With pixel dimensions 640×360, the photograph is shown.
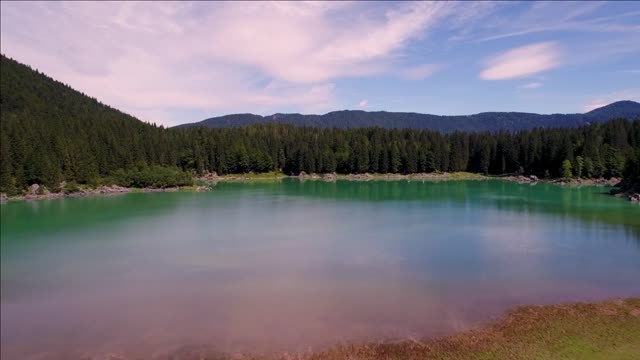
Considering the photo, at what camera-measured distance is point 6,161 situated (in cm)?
6369

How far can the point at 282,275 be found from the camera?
2477cm

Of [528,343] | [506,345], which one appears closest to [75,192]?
[506,345]

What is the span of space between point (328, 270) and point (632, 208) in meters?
44.6

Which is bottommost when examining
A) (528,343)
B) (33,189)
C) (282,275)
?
(528,343)

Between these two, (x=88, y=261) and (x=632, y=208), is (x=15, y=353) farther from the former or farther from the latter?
(x=632, y=208)

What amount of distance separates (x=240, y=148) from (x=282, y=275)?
94.8 meters

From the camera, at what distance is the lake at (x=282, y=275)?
659 inches

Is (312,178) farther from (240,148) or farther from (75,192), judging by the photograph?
(75,192)

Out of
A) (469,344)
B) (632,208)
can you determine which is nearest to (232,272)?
(469,344)

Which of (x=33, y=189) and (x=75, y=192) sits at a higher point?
(x=33, y=189)

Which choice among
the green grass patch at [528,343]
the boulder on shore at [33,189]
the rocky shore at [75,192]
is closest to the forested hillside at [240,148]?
the boulder on shore at [33,189]

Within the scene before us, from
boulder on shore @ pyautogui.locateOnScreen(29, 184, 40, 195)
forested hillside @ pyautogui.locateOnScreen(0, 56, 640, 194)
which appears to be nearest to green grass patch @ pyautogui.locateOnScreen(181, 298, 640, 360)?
forested hillside @ pyautogui.locateOnScreen(0, 56, 640, 194)

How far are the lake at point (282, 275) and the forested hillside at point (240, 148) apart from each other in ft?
87.3

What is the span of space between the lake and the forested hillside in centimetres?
2660
